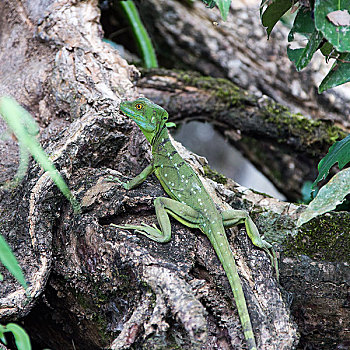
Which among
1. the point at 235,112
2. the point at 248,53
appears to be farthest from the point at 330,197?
the point at 248,53

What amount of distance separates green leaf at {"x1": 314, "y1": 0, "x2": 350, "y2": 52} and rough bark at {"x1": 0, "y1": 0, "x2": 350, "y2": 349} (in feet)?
4.26

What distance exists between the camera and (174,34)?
5.78 metres

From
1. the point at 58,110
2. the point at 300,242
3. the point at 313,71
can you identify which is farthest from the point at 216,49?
the point at 300,242

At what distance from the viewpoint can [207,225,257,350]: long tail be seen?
2.17m

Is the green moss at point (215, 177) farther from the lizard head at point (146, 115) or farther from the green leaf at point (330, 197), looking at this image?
the green leaf at point (330, 197)

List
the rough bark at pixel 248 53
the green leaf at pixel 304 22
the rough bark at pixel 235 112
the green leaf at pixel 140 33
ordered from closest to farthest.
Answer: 1. the green leaf at pixel 304 22
2. the rough bark at pixel 235 112
3. the green leaf at pixel 140 33
4. the rough bark at pixel 248 53

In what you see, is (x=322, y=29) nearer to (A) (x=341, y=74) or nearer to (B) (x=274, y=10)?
(A) (x=341, y=74)

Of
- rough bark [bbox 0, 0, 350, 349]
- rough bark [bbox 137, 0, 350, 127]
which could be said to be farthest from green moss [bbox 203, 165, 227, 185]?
rough bark [bbox 137, 0, 350, 127]

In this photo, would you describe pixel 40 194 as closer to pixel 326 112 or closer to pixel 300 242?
pixel 300 242

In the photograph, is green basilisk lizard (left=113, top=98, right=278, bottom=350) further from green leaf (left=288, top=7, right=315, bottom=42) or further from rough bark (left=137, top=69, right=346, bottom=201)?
rough bark (left=137, top=69, right=346, bottom=201)

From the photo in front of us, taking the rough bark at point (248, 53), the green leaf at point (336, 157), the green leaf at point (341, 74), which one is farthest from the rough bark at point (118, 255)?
the rough bark at point (248, 53)

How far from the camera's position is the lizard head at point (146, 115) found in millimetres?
2869

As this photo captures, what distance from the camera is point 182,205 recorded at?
2.67m

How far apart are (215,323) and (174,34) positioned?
173 inches
